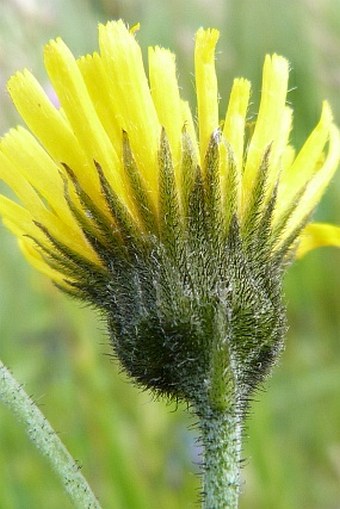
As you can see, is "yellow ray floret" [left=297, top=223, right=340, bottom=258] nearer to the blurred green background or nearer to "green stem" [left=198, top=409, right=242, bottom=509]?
"green stem" [left=198, top=409, right=242, bottom=509]

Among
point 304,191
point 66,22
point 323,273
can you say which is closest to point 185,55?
point 66,22

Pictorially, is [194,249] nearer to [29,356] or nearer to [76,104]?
[76,104]

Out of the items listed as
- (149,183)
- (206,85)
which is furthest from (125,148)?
(206,85)

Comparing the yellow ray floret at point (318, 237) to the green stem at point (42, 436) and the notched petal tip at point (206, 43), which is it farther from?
the green stem at point (42, 436)

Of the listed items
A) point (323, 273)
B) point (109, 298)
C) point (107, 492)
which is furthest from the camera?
point (323, 273)

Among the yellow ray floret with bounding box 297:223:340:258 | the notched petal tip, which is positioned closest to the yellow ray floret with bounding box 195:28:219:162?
the notched petal tip

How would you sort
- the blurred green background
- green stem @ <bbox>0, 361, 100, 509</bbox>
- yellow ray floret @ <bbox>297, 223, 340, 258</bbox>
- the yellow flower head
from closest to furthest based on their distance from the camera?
green stem @ <bbox>0, 361, 100, 509</bbox>, the yellow flower head, yellow ray floret @ <bbox>297, 223, 340, 258</bbox>, the blurred green background

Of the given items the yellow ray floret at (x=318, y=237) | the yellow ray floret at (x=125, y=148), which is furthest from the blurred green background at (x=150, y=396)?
the yellow ray floret at (x=125, y=148)
